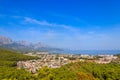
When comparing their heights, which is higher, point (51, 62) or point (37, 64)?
point (51, 62)

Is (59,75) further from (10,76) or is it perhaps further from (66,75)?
(10,76)

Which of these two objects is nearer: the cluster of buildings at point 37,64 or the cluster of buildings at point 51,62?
the cluster of buildings at point 37,64

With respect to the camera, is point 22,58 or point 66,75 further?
point 22,58

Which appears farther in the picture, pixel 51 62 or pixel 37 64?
pixel 51 62

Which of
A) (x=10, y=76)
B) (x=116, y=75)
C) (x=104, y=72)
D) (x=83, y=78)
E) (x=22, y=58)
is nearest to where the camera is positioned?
(x=10, y=76)

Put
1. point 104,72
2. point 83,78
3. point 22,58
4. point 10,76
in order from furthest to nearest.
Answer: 1. point 22,58
2. point 104,72
3. point 83,78
4. point 10,76

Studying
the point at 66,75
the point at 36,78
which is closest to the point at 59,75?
the point at 66,75

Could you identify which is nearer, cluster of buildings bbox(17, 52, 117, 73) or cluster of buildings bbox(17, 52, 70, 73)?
cluster of buildings bbox(17, 52, 70, 73)

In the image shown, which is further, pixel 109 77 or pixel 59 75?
pixel 109 77

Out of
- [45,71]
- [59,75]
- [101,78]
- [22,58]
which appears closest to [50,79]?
[59,75]

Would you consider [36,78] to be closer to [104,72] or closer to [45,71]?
[45,71]
